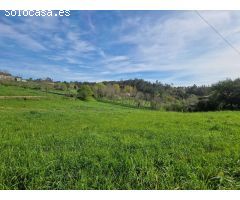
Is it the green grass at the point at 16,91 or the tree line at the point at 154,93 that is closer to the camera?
the green grass at the point at 16,91

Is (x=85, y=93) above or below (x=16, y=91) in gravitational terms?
below

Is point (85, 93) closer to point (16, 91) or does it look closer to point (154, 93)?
point (154, 93)

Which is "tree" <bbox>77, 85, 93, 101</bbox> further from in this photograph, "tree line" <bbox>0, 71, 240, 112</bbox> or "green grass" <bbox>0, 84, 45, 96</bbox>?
"green grass" <bbox>0, 84, 45, 96</bbox>

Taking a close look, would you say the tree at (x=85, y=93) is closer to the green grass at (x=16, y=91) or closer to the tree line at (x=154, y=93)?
the tree line at (x=154, y=93)

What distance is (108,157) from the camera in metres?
4.59

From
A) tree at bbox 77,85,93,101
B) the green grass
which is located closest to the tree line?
tree at bbox 77,85,93,101

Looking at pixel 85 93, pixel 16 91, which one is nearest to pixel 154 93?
pixel 85 93

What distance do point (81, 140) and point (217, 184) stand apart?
3.52 metres

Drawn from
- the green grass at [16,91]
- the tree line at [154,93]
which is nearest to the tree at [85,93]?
the tree line at [154,93]

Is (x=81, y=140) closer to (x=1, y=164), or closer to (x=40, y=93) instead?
(x=1, y=164)

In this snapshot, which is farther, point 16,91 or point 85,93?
point 85,93

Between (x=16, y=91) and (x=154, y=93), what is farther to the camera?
(x=154, y=93)
